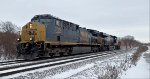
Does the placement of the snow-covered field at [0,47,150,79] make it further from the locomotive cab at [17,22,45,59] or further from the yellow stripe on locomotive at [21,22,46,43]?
the yellow stripe on locomotive at [21,22,46,43]

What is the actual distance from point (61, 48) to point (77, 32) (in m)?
7.08

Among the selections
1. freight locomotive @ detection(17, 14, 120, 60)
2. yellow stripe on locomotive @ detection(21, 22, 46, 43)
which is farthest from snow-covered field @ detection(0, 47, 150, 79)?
yellow stripe on locomotive @ detection(21, 22, 46, 43)

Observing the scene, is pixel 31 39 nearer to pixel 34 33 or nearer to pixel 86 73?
pixel 34 33

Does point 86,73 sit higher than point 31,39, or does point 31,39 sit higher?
point 31,39

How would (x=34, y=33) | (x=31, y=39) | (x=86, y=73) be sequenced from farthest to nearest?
(x=34, y=33) < (x=31, y=39) < (x=86, y=73)

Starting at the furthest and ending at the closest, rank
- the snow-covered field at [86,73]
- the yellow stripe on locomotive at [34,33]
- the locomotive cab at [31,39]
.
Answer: the yellow stripe on locomotive at [34,33] < the locomotive cab at [31,39] < the snow-covered field at [86,73]

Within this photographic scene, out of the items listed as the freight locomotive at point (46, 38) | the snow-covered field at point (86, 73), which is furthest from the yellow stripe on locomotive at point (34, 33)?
the snow-covered field at point (86, 73)

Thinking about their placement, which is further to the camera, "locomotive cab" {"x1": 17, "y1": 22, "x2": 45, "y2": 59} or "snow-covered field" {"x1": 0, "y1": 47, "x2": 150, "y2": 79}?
"locomotive cab" {"x1": 17, "y1": 22, "x2": 45, "y2": 59}

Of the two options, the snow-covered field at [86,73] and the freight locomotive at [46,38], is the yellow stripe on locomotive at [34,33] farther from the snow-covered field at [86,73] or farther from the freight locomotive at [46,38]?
the snow-covered field at [86,73]

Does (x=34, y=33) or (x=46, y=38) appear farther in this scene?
(x=46, y=38)

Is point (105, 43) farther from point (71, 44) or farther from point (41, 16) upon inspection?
point (41, 16)

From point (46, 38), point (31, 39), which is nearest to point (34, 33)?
point (31, 39)

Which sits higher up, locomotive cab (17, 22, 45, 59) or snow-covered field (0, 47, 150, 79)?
locomotive cab (17, 22, 45, 59)

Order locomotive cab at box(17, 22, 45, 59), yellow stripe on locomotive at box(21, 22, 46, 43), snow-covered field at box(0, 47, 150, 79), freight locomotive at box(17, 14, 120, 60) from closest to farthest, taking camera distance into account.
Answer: snow-covered field at box(0, 47, 150, 79)
locomotive cab at box(17, 22, 45, 59)
freight locomotive at box(17, 14, 120, 60)
yellow stripe on locomotive at box(21, 22, 46, 43)
